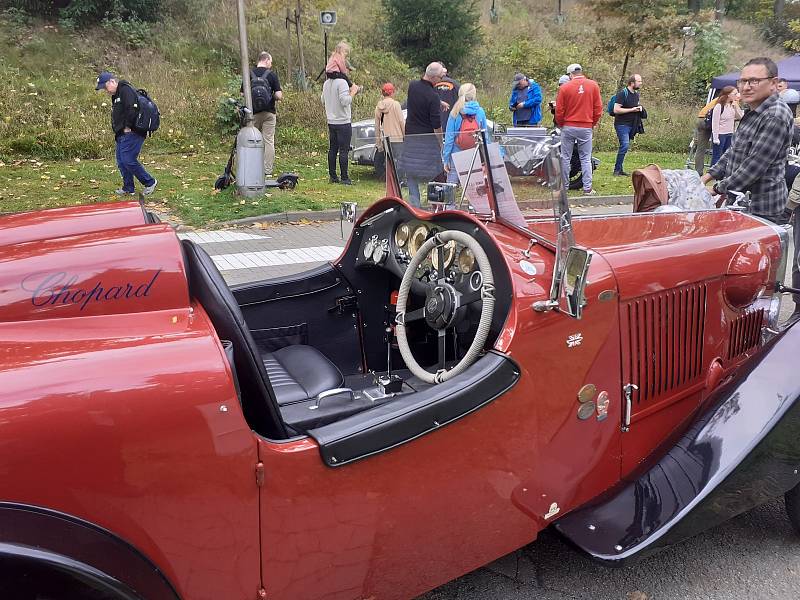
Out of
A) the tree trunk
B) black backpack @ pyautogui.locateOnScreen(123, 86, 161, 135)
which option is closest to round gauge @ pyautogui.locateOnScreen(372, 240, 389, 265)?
black backpack @ pyautogui.locateOnScreen(123, 86, 161, 135)

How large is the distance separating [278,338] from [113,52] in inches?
686

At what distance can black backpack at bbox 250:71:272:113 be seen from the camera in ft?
32.5

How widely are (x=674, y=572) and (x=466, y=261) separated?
1.50 metres

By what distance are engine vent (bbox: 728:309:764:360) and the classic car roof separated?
28cm

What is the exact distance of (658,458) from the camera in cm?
252

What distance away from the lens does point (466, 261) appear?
2.45m

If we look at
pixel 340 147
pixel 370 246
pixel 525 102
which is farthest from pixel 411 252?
pixel 525 102

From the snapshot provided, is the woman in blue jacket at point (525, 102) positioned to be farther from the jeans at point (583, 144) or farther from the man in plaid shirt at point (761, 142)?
the man in plaid shirt at point (761, 142)

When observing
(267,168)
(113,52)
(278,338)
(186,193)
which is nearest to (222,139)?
(267,168)

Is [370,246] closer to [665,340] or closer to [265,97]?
[665,340]

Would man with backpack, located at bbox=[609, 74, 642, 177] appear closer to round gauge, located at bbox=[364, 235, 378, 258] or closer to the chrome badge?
round gauge, located at bbox=[364, 235, 378, 258]

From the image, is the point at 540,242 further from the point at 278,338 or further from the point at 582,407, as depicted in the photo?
the point at 278,338

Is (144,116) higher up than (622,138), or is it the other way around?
(144,116)

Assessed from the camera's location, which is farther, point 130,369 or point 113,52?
point 113,52
